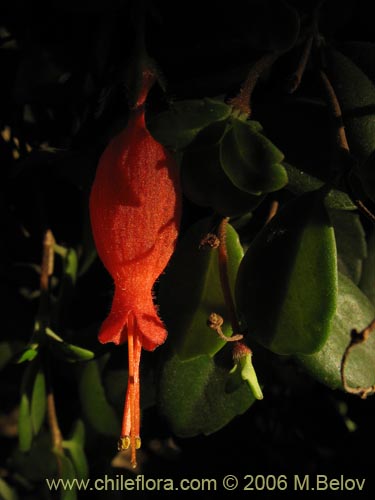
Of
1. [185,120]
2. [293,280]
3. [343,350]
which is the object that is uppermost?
[185,120]

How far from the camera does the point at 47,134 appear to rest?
0.83 m

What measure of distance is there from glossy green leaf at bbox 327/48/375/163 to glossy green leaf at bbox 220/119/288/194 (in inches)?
3.8

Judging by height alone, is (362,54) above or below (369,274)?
above

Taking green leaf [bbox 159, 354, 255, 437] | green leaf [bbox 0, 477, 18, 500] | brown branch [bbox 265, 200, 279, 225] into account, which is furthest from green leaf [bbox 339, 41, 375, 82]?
green leaf [bbox 0, 477, 18, 500]

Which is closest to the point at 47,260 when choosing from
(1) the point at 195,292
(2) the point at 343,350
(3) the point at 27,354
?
(3) the point at 27,354

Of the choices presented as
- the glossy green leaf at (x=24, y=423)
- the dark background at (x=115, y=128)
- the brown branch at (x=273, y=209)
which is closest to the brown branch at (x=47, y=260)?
the dark background at (x=115, y=128)

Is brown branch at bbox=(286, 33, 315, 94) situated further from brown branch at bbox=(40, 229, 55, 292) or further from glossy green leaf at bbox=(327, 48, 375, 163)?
brown branch at bbox=(40, 229, 55, 292)

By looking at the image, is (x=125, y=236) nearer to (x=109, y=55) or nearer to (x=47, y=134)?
(x=109, y=55)

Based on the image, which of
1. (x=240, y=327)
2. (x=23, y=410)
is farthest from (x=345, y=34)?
(x=23, y=410)

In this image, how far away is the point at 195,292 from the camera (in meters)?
0.62

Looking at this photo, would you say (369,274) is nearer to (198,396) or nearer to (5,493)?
(198,396)

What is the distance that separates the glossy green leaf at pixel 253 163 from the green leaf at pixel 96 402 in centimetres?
37

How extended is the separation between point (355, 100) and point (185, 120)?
0.16 meters

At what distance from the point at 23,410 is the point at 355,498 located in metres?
0.44
